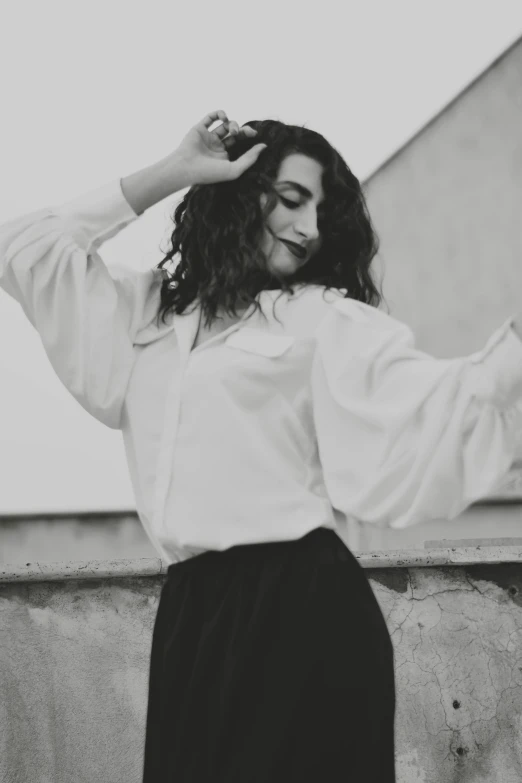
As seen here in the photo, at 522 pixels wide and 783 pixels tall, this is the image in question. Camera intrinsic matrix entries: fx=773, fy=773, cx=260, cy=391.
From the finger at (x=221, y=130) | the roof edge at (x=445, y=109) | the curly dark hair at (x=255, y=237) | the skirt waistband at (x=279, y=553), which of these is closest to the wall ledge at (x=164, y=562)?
the curly dark hair at (x=255, y=237)

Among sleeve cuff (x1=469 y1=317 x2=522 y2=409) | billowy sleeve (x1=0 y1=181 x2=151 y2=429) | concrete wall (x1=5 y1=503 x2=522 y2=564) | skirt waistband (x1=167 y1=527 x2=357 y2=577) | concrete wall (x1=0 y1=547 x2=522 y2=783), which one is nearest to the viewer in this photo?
sleeve cuff (x1=469 y1=317 x2=522 y2=409)

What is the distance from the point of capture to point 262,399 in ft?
3.52

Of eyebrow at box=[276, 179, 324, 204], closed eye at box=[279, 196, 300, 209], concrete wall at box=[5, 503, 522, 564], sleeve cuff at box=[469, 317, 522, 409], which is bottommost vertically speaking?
concrete wall at box=[5, 503, 522, 564]

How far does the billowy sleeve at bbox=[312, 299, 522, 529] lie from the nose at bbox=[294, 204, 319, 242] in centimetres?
17

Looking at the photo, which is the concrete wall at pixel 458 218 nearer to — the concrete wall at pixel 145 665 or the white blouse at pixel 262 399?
the concrete wall at pixel 145 665

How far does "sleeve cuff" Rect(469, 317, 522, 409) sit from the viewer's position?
822mm

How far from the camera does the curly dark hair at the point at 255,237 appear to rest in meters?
1.19

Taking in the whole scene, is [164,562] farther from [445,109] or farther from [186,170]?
[445,109]

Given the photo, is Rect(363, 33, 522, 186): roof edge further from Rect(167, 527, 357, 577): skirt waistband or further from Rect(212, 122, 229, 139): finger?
Rect(167, 527, 357, 577): skirt waistband

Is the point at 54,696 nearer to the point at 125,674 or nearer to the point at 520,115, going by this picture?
the point at 125,674

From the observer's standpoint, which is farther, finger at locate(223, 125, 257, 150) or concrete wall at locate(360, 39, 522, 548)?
concrete wall at locate(360, 39, 522, 548)

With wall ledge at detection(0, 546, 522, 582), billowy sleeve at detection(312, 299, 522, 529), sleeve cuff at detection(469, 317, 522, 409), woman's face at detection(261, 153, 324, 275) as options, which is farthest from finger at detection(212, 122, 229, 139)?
wall ledge at detection(0, 546, 522, 582)

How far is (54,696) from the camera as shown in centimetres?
239

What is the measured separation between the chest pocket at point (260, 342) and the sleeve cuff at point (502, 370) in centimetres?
30
